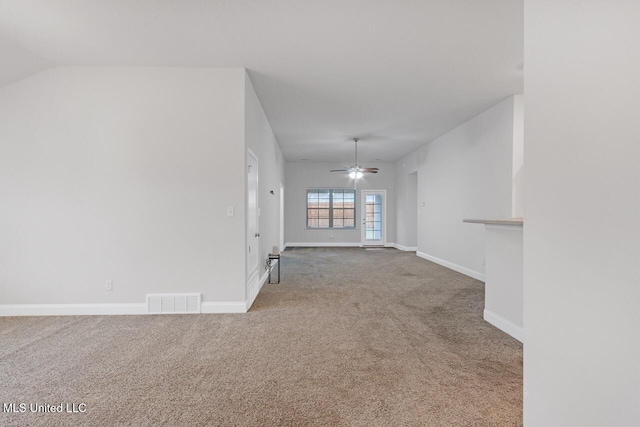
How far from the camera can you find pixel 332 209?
11500 mm

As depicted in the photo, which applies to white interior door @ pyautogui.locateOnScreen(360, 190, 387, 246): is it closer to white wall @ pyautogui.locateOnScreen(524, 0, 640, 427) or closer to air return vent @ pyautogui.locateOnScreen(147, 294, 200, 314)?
air return vent @ pyautogui.locateOnScreen(147, 294, 200, 314)

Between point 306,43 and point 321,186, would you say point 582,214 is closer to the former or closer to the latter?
point 306,43

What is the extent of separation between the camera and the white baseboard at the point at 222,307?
12.7 ft

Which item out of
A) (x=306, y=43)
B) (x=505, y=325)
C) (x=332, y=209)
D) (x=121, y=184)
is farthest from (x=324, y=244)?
(x=306, y=43)

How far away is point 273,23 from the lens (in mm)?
2955

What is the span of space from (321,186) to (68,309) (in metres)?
8.30

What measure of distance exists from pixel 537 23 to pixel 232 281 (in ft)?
11.7

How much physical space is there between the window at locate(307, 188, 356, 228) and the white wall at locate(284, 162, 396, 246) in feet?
0.63

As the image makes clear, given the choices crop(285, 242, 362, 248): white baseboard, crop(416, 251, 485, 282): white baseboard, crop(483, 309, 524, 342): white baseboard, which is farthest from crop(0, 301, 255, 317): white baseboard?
crop(285, 242, 362, 248): white baseboard

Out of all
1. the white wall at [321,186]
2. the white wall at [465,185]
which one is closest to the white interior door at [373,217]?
the white wall at [321,186]

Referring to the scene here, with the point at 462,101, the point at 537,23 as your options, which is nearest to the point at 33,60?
the point at 537,23

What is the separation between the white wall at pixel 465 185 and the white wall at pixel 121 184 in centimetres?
394

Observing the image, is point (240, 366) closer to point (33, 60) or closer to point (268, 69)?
point (268, 69)

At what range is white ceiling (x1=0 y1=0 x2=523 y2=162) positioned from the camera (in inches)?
108
